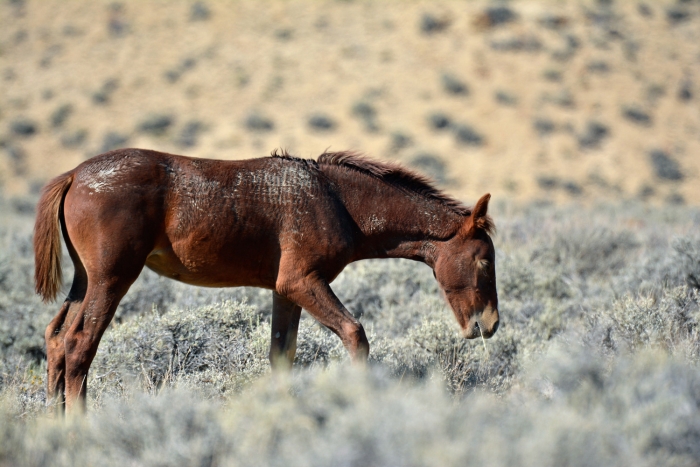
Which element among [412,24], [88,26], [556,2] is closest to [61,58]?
[88,26]

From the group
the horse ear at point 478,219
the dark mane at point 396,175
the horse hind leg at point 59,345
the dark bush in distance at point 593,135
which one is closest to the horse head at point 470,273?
the horse ear at point 478,219

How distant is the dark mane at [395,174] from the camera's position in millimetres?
5422

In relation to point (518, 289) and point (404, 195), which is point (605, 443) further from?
point (518, 289)

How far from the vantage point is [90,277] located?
4.54m

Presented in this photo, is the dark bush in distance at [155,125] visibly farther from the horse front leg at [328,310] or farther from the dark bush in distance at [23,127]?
the horse front leg at [328,310]

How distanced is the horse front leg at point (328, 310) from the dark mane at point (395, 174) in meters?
1.11

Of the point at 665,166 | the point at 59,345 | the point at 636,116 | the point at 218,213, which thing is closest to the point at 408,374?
the point at 218,213

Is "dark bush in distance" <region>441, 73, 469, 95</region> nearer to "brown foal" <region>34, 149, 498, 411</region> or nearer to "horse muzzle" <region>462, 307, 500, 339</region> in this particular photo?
"brown foal" <region>34, 149, 498, 411</region>

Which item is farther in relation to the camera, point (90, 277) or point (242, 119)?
point (242, 119)

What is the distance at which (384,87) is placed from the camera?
31.8m

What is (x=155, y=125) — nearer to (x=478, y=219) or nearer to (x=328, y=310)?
(x=478, y=219)

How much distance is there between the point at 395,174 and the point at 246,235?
138cm

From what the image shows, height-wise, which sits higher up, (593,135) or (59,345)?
(59,345)

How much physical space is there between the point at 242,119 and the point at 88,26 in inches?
441
